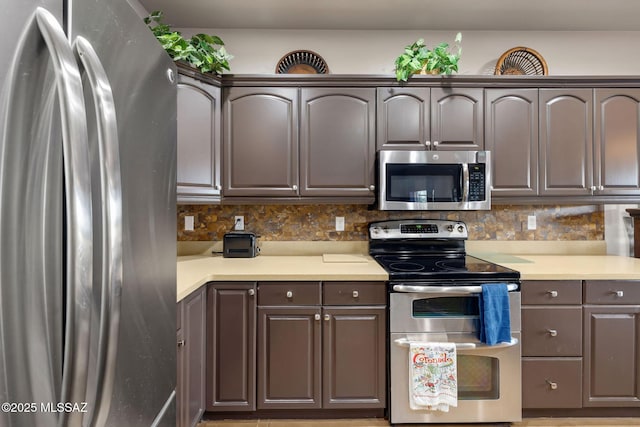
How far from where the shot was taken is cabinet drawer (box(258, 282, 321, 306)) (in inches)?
75.4

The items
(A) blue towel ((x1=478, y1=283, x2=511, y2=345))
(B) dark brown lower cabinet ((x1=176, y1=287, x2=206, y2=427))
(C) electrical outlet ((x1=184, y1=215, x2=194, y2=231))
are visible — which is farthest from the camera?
Answer: (C) electrical outlet ((x1=184, y1=215, x2=194, y2=231))

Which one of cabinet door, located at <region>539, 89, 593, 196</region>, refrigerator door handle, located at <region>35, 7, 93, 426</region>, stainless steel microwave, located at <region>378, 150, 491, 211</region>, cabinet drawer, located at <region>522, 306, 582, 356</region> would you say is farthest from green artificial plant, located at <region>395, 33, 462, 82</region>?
refrigerator door handle, located at <region>35, 7, 93, 426</region>

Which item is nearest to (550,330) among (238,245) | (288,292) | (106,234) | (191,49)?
(288,292)

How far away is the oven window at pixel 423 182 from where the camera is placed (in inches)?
88.4

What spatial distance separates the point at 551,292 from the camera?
1911 millimetres

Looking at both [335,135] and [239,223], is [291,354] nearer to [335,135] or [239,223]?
[239,223]

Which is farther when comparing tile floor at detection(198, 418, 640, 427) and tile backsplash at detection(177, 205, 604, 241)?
tile backsplash at detection(177, 205, 604, 241)

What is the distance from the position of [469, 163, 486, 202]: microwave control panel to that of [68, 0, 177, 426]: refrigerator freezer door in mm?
1893

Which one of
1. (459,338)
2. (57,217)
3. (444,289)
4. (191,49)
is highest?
(191,49)

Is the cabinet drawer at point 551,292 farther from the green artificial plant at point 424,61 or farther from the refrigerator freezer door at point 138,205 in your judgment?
the refrigerator freezer door at point 138,205

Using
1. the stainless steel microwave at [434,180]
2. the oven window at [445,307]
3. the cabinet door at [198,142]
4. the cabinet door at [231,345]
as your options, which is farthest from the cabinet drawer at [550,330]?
the cabinet door at [198,142]

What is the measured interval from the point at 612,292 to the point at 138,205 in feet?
7.83

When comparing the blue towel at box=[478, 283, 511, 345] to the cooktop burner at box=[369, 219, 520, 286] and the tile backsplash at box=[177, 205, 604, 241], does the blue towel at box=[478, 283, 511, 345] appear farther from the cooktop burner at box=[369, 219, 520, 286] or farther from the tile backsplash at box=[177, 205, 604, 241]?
the tile backsplash at box=[177, 205, 604, 241]

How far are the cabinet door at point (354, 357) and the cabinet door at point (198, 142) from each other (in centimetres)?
106
